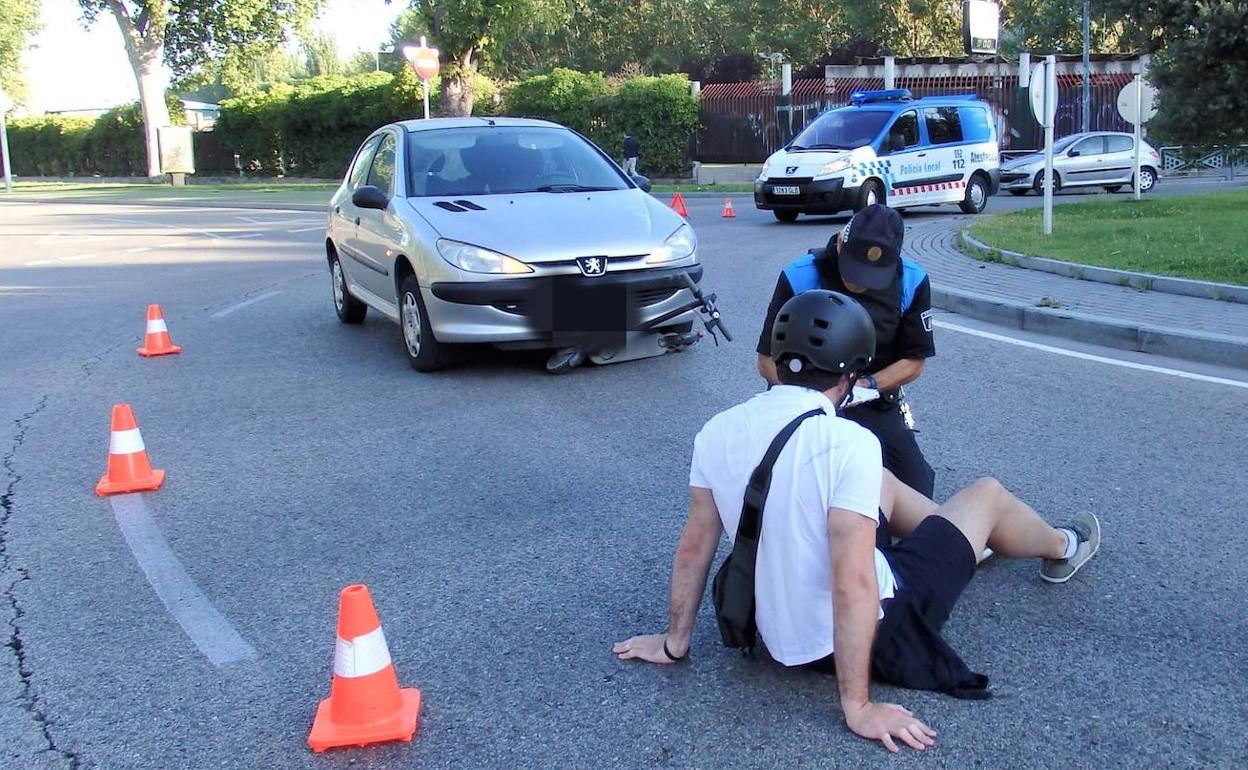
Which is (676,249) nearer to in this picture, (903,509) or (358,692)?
(903,509)

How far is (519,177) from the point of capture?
8.50 meters

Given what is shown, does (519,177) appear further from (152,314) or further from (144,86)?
(144,86)

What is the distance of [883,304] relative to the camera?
4219 mm

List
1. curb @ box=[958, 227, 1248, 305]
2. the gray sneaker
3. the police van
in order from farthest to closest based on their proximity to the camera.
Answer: the police van < curb @ box=[958, 227, 1248, 305] < the gray sneaker

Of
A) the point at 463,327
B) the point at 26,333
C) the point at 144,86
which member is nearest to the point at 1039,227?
the point at 463,327

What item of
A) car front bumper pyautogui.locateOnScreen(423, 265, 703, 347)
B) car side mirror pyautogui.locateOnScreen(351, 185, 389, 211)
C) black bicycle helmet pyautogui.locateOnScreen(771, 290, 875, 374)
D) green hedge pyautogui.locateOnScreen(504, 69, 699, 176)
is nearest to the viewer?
black bicycle helmet pyautogui.locateOnScreen(771, 290, 875, 374)

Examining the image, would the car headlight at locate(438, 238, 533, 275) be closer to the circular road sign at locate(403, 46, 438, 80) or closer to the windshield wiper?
the windshield wiper

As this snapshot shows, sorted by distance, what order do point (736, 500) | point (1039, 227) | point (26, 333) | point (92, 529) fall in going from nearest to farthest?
point (736, 500), point (92, 529), point (26, 333), point (1039, 227)

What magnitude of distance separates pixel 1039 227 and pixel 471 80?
24751 millimetres

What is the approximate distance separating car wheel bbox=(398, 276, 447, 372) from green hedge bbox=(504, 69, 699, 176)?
26307 millimetres

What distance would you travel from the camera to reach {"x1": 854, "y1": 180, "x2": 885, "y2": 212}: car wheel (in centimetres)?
1812

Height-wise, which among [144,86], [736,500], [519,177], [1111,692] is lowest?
[1111,692]

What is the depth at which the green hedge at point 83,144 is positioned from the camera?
49.2m

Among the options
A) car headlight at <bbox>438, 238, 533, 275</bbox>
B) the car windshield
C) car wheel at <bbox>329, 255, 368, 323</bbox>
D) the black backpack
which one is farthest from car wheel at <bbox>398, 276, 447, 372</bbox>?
the black backpack
